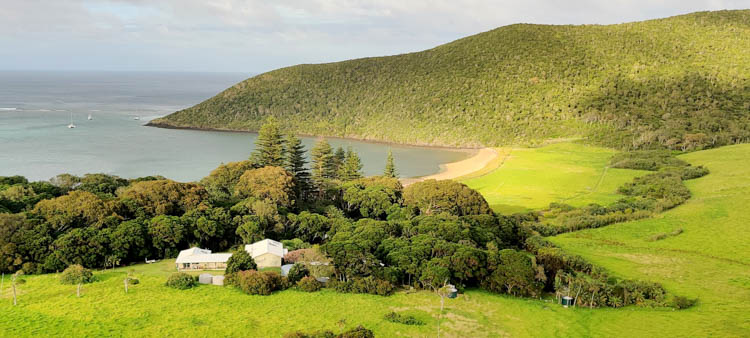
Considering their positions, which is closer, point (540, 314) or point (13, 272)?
point (540, 314)

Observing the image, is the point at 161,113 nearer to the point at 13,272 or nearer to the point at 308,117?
the point at 308,117

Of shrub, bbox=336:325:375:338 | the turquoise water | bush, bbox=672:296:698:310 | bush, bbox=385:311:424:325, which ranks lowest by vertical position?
bush, bbox=672:296:698:310

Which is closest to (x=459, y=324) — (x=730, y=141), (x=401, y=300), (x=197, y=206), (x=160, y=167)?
(x=401, y=300)

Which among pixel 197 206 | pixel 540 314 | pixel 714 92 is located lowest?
pixel 540 314

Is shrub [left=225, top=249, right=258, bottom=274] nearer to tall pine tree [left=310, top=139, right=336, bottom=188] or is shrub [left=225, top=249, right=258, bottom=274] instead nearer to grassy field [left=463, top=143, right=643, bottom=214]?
tall pine tree [left=310, top=139, right=336, bottom=188]

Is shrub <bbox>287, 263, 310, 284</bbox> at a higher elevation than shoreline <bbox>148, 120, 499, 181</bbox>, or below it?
below

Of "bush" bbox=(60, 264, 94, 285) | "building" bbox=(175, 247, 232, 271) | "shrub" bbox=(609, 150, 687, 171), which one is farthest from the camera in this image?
"shrub" bbox=(609, 150, 687, 171)

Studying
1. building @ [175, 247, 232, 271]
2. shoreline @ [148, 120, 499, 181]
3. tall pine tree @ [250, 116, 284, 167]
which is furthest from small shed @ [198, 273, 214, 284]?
shoreline @ [148, 120, 499, 181]

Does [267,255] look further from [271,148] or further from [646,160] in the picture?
[646,160]
